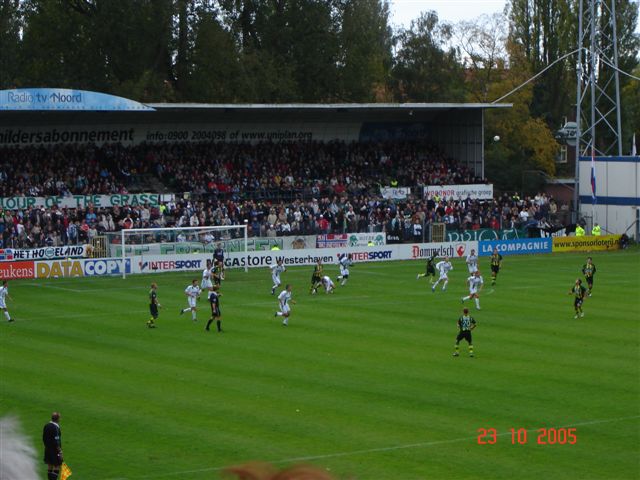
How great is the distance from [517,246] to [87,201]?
84.8ft

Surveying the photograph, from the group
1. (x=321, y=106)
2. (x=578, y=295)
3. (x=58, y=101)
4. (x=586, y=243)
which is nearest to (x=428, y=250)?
(x=586, y=243)

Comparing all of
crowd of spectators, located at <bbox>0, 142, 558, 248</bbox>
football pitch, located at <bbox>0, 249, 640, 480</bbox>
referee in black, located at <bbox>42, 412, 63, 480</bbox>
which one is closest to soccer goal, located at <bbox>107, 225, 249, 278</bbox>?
crowd of spectators, located at <bbox>0, 142, 558, 248</bbox>

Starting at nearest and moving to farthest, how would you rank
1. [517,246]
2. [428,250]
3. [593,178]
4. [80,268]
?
[80,268]
[428,250]
[517,246]
[593,178]

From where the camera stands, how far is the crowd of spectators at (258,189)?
59.8 m

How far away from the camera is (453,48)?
100 metres

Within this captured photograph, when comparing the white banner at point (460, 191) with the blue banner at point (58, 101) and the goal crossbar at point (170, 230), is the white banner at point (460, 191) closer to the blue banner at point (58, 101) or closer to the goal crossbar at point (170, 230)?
the goal crossbar at point (170, 230)

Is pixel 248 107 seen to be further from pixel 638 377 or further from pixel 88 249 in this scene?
pixel 638 377

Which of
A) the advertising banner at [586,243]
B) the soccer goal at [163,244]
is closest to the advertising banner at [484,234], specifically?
the advertising banner at [586,243]

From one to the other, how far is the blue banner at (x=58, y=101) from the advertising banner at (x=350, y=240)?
1268 cm

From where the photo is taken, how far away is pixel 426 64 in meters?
97.4

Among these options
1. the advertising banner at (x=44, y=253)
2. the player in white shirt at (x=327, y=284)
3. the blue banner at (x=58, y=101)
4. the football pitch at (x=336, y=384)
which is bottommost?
the football pitch at (x=336, y=384)

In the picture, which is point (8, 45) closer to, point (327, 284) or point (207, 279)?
point (207, 279)

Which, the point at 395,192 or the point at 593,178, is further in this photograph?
the point at 395,192

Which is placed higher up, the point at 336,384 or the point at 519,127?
the point at 519,127
